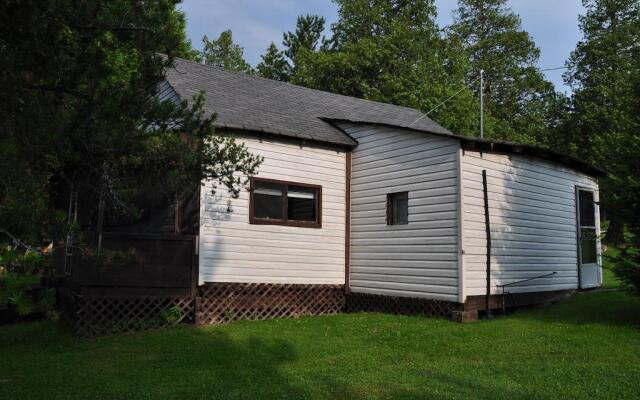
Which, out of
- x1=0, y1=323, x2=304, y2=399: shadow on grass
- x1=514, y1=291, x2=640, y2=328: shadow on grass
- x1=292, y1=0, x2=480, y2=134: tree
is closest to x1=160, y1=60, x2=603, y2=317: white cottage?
x1=514, y1=291, x2=640, y2=328: shadow on grass

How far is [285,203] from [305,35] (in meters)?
32.5

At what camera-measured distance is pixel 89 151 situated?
5949 mm

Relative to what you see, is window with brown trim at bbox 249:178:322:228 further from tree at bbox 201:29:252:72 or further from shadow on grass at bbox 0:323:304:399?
tree at bbox 201:29:252:72

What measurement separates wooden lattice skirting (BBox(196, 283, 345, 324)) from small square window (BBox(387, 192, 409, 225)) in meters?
2.02

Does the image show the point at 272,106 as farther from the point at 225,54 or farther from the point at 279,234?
the point at 225,54

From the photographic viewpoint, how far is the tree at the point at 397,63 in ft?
98.4

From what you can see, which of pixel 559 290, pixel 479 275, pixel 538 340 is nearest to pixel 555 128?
pixel 559 290

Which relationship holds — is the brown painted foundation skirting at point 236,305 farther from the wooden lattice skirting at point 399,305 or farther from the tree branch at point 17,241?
the tree branch at point 17,241

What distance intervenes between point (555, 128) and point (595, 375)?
2797 cm

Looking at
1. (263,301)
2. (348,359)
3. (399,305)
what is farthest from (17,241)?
(399,305)

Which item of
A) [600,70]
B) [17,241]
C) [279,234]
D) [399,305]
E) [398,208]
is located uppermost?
[600,70]

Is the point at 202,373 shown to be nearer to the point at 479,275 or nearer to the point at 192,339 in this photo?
the point at 192,339

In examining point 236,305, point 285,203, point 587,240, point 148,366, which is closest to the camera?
point 148,366

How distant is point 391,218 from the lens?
11.8m
